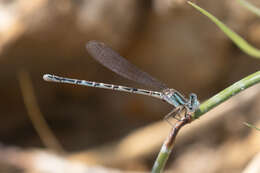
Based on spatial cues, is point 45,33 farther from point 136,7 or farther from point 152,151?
point 152,151

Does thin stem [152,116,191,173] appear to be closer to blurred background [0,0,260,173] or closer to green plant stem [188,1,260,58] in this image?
green plant stem [188,1,260,58]

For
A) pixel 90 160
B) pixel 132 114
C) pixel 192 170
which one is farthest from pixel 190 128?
pixel 90 160

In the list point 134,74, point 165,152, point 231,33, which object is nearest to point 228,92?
point 231,33

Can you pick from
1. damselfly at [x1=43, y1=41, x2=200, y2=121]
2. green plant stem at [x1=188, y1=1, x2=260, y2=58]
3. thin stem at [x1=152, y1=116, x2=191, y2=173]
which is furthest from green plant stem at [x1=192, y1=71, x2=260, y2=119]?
damselfly at [x1=43, y1=41, x2=200, y2=121]

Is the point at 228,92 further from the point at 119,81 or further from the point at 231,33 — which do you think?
the point at 119,81

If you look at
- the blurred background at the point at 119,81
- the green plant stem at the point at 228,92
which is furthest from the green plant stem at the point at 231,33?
the blurred background at the point at 119,81

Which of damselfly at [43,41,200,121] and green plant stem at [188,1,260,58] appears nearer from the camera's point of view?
green plant stem at [188,1,260,58]

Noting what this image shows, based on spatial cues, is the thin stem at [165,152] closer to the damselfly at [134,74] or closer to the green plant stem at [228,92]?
the green plant stem at [228,92]

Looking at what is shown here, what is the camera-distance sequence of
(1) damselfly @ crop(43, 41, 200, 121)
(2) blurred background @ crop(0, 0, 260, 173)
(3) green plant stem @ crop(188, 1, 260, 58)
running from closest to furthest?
(3) green plant stem @ crop(188, 1, 260, 58)
(1) damselfly @ crop(43, 41, 200, 121)
(2) blurred background @ crop(0, 0, 260, 173)

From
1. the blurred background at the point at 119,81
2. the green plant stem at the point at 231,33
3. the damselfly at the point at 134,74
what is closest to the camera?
the green plant stem at the point at 231,33
